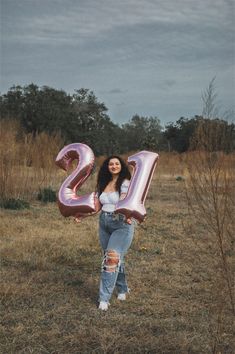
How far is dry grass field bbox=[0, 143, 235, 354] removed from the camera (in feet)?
13.1

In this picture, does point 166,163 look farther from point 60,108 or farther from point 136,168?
point 136,168

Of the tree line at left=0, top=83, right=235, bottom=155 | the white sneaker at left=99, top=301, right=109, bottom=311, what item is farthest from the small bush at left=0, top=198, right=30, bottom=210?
the tree line at left=0, top=83, right=235, bottom=155

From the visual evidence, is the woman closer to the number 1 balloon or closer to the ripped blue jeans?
the ripped blue jeans

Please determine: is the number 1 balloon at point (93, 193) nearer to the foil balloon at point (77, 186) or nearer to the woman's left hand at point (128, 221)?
the foil balloon at point (77, 186)

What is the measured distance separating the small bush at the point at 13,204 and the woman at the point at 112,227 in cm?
616

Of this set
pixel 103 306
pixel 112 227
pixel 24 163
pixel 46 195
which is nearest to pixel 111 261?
pixel 112 227

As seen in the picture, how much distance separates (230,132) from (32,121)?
2839cm

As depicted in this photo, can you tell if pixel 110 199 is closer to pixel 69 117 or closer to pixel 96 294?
pixel 96 294

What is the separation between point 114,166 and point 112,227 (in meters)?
0.56

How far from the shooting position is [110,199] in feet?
16.0

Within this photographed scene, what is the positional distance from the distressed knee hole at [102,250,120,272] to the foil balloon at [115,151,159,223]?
41cm

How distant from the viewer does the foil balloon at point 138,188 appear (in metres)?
4.56

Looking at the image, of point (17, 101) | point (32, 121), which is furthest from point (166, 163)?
point (17, 101)

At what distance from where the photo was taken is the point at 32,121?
3203 cm
